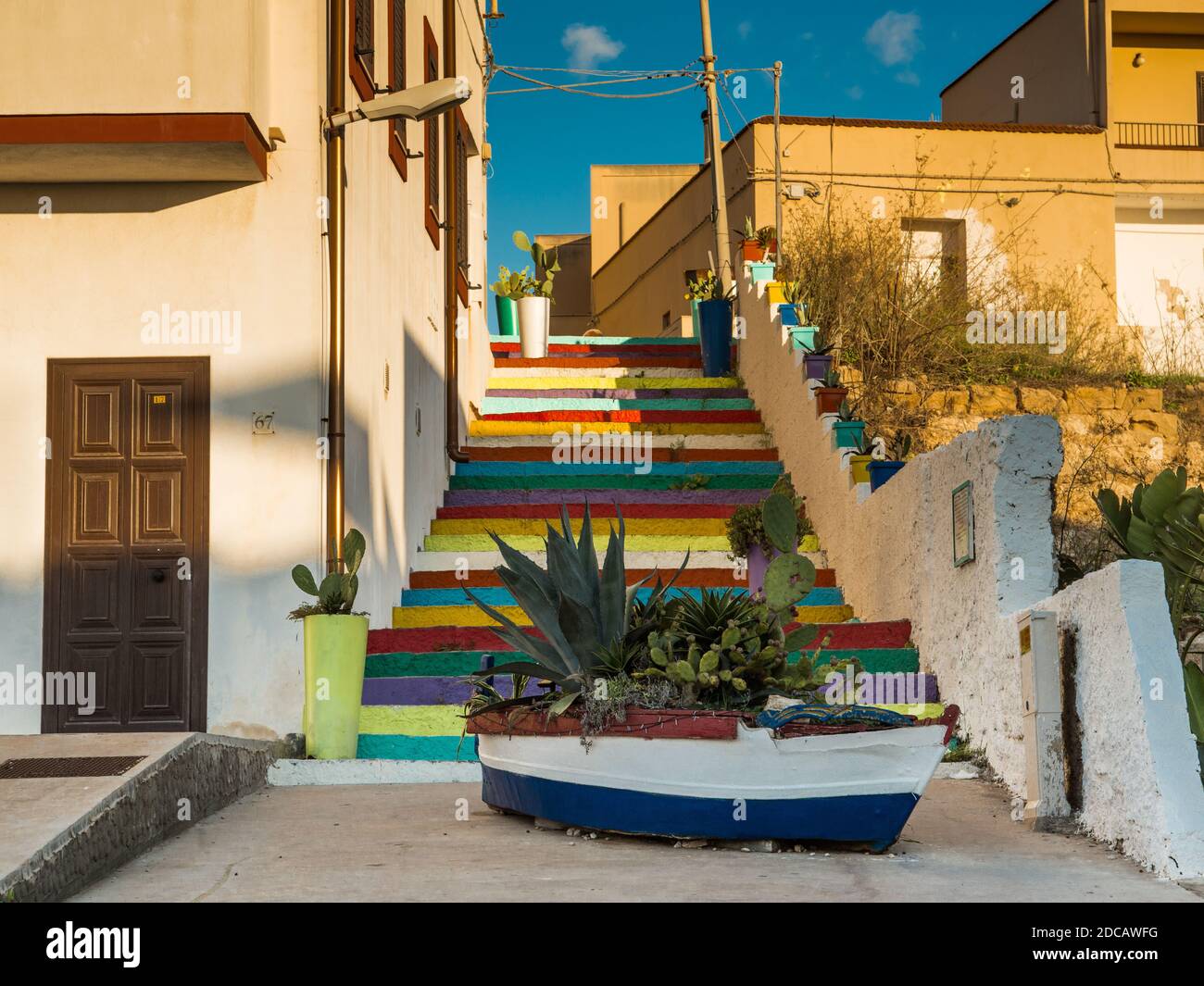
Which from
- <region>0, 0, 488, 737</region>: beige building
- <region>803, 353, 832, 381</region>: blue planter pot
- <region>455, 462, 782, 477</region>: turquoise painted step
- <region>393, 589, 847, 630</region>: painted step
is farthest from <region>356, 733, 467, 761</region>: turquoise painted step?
<region>455, 462, 782, 477</region>: turquoise painted step

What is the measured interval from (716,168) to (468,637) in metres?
12.4

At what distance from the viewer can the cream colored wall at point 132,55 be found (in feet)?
27.1

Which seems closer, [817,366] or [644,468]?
[817,366]

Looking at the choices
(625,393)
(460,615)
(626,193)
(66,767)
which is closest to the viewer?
(66,767)

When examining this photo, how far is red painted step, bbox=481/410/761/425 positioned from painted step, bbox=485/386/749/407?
0.34 m

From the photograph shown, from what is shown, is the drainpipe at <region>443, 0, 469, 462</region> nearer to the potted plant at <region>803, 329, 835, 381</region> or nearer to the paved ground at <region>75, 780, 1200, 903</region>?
the potted plant at <region>803, 329, 835, 381</region>

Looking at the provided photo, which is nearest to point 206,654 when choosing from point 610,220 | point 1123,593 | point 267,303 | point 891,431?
point 267,303

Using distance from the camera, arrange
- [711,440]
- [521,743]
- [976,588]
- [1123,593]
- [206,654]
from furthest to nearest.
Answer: [711,440]
[206,654]
[976,588]
[521,743]
[1123,593]

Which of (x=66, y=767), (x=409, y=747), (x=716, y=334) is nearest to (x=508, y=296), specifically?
(x=716, y=334)

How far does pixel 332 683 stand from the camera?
8.18m

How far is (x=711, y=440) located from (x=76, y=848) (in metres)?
9.42

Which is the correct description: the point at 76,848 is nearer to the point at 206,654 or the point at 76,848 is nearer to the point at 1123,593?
the point at 206,654

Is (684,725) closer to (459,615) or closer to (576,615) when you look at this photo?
(576,615)

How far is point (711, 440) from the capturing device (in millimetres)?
14117
